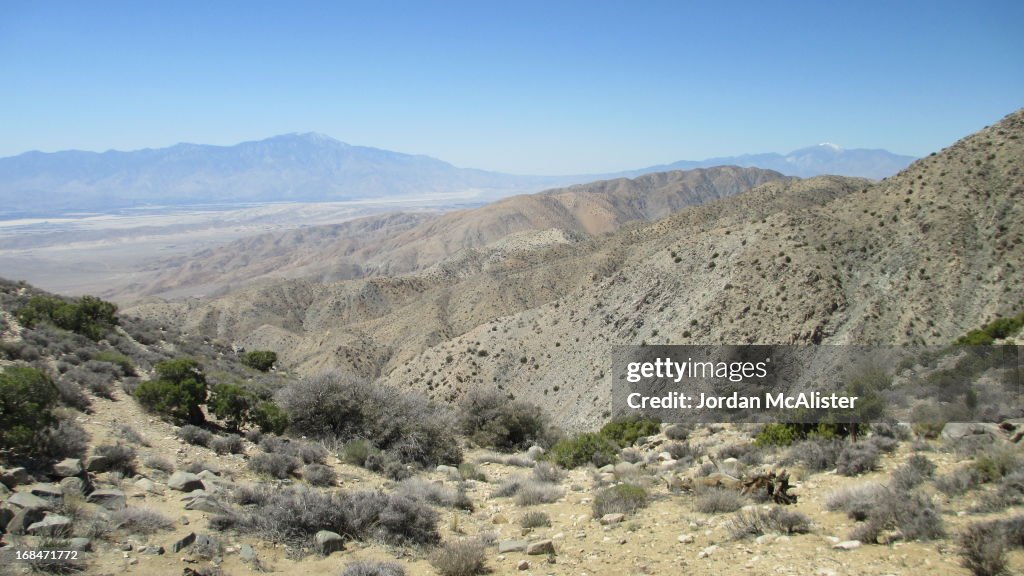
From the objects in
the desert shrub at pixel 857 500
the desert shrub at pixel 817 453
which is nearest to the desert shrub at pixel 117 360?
the desert shrub at pixel 817 453

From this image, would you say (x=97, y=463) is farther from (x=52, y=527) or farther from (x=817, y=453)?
(x=817, y=453)

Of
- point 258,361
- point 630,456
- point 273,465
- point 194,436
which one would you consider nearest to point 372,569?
point 273,465

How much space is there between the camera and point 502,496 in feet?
36.2

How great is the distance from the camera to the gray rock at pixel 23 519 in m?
6.37

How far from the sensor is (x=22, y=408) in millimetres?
8500

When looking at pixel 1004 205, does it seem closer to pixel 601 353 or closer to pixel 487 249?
pixel 601 353

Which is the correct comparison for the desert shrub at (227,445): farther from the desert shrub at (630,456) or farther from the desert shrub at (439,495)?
the desert shrub at (630,456)

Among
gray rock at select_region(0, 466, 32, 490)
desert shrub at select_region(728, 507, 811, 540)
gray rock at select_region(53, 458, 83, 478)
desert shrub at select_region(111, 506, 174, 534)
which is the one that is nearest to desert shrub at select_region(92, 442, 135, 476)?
gray rock at select_region(53, 458, 83, 478)

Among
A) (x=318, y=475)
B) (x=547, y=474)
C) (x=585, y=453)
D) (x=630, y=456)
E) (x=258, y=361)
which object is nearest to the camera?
(x=318, y=475)

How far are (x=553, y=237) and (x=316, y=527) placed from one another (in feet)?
287

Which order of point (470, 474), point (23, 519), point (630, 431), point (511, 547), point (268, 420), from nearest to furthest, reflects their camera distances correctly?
1. point (23, 519)
2. point (511, 547)
3. point (470, 474)
4. point (268, 420)
5. point (630, 431)

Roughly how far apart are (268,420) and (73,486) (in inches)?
246

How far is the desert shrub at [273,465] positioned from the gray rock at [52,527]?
4.09 metres

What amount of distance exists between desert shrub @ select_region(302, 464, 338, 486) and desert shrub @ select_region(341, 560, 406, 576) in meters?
3.94
